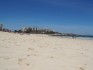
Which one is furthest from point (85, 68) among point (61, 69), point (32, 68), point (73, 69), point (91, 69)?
point (32, 68)

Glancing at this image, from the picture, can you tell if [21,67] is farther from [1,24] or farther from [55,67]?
[1,24]

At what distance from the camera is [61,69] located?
533 cm

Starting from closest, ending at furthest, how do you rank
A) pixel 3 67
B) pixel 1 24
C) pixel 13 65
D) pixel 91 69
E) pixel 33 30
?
pixel 3 67 → pixel 13 65 → pixel 91 69 → pixel 1 24 → pixel 33 30

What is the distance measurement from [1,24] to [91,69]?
328ft

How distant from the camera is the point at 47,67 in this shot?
5.48 m

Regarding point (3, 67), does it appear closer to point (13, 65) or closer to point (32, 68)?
point (13, 65)

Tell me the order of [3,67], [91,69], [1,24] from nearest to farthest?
[3,67]
[91,69]
[1,24]

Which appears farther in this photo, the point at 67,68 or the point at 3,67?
the point at 67,68

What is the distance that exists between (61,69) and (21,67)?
4.37ft

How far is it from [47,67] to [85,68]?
1439 millimetres

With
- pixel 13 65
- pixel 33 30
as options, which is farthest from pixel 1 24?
pixel 13 65

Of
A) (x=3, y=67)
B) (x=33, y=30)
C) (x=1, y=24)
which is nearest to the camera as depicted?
(x=3, y=67)

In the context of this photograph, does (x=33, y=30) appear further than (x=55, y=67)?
Yes

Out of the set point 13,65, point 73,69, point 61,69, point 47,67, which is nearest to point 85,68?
point 73,69
